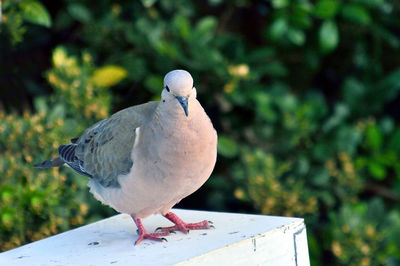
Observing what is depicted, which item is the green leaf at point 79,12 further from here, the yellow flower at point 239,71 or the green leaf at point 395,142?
the green leaf at point 395,142

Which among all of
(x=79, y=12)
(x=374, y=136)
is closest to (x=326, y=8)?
(x=374, y=136)

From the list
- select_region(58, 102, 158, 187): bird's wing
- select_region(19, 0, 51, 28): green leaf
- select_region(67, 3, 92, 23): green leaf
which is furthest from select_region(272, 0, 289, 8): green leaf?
select_region(58, 102, 158, 187): bird's wing

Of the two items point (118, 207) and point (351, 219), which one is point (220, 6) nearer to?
point (351, 219)

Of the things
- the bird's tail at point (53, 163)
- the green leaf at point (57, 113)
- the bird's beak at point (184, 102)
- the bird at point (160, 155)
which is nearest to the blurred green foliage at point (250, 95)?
the green leaf at point (57, 113)

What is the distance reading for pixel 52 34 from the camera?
155 inches

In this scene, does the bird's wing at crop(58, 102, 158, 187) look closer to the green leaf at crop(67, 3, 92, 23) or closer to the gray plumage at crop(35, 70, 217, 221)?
the gray plumage at crop(35, 70, 217, 221)

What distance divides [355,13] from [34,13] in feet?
5.09

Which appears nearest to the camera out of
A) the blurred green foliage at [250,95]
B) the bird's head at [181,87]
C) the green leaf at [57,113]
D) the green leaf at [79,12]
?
the bird's head at [181,87]

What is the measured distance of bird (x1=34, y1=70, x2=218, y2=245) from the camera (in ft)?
6.84

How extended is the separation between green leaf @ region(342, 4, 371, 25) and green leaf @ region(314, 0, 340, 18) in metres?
0.06

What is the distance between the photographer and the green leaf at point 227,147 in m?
3.61

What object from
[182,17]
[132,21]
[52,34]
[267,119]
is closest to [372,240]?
[267,119]

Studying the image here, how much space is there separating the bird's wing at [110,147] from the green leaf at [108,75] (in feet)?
2.99

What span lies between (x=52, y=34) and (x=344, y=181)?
175cm
